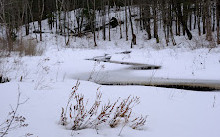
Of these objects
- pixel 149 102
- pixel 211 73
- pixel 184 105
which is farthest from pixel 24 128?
pixel 211 73

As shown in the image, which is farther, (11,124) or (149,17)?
(149,17)

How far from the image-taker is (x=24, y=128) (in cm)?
168

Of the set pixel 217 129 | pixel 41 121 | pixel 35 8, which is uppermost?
pixel 35 8

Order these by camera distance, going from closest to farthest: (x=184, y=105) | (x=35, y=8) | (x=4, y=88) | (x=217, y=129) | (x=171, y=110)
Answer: (x=217, y=129) → (x=171, y=110) → (x=184, y=105) → (x=4, y=88) → (x=35, y=8)

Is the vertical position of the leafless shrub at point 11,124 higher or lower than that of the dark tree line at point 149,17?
lower

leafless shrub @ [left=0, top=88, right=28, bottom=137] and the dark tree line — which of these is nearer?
leafless shrub @ [left=0, top=88, right=28, bottom=137]

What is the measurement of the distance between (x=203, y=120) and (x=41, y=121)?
7.19 ft

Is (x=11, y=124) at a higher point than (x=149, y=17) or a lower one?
lower

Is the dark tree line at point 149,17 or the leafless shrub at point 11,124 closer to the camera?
the leafless shrub at point 11,124

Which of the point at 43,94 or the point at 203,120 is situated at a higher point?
the point at 43,94

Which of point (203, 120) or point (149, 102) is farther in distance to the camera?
point (149, 102)

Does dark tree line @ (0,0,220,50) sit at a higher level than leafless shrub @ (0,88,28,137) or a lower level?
higher

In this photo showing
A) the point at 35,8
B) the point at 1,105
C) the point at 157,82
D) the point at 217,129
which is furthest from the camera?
the point at 35,8

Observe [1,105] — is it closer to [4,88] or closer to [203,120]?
→ [4,88]
